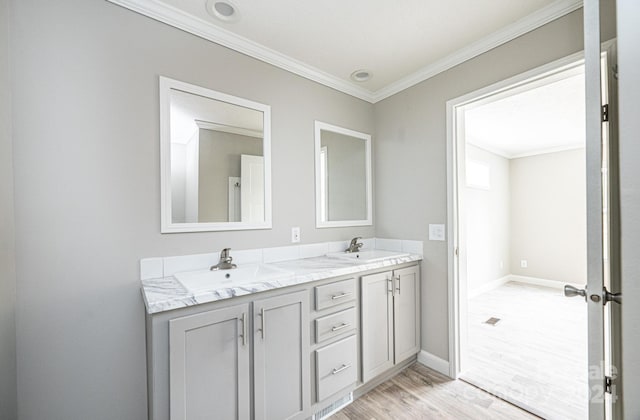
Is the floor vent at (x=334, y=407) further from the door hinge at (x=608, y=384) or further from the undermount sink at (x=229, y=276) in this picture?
the door hinge at (x=608, y=384)

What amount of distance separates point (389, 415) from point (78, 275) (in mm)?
1927

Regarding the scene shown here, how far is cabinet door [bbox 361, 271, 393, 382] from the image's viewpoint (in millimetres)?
1812

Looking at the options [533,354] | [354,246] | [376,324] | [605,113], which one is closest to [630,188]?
[605,113]

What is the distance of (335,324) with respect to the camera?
5.40 ft

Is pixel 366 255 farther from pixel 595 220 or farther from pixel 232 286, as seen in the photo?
pixel 595 220

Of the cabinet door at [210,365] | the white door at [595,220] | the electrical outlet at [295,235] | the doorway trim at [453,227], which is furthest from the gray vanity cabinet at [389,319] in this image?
the white door at [595,220]

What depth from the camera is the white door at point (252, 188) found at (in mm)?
1849

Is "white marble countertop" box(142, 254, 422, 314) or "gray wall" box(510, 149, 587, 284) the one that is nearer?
"white marble countertop" box(142, 254, 422, 314)

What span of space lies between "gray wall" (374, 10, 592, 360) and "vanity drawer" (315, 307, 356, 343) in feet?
2.73

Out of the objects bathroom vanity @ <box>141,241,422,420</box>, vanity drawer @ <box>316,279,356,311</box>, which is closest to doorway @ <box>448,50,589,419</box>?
bathroom vanity @ <box>141,241,422,420</box>

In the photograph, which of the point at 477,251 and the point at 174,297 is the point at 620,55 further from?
the point at 477,251

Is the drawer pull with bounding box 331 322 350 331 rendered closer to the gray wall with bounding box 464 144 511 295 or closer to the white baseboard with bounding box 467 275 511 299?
the gray wall with bounding box 464 144 511 295

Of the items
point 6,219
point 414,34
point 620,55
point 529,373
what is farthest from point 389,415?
point 414,34

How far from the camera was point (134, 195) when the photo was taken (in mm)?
1449
